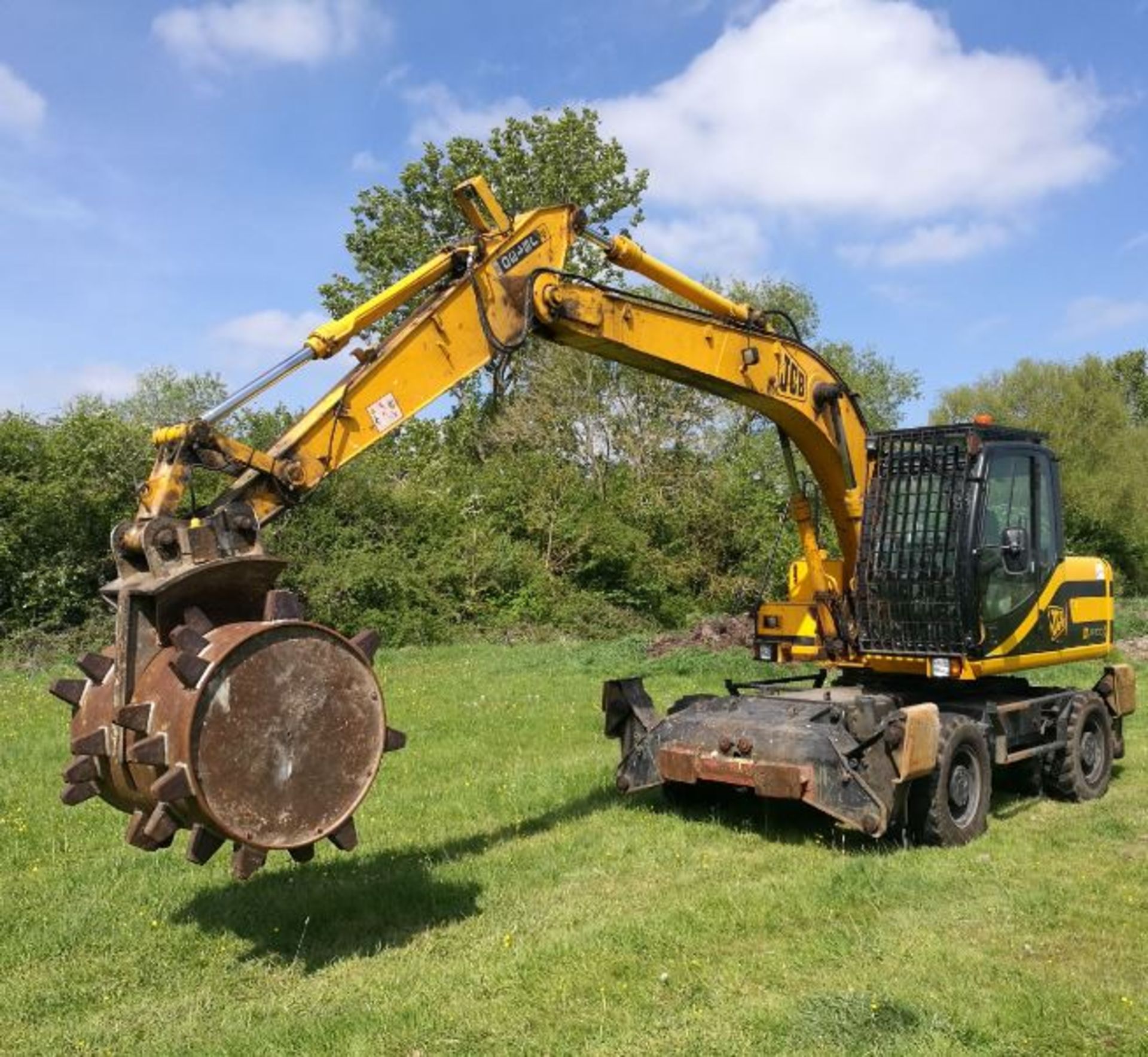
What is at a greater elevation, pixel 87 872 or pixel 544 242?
pixel 544 242

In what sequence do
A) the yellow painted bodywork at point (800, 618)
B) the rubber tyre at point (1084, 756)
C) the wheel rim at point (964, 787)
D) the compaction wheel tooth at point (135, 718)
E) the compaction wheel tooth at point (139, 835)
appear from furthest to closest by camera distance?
the yellow painted bodywork at point (800, 618), the rubber tyre at point (1084, 756), the wheel rim at point (964, 787), the compaction wheel tooth at point (139, 835), the compaction wheel tooth at point (135, 718)

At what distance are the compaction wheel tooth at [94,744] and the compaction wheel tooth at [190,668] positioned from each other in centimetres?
66

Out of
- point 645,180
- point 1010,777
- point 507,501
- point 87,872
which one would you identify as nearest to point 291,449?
point 87,872

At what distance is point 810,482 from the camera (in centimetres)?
997

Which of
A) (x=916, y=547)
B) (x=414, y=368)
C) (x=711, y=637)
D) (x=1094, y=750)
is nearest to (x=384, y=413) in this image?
(x=414, y=368)

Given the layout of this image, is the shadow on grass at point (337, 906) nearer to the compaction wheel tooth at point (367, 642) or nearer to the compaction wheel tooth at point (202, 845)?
the compaction wheel tooth at point (202, 845)

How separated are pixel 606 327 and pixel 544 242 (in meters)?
0.66

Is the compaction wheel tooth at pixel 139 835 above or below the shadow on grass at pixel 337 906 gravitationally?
above

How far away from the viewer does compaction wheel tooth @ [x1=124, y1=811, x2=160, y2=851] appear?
16.5ft

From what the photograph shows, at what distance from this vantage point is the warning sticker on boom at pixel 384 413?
6.21 m

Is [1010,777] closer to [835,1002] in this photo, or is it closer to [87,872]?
[835,1002]

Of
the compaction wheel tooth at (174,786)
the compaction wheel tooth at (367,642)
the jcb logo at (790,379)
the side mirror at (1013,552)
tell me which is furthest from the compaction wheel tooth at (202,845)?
the side mirror at (1013,552)

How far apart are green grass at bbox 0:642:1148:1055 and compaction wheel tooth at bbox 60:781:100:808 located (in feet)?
2.91

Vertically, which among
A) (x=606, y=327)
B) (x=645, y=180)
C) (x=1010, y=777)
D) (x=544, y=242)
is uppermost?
(x=645, y=180)
